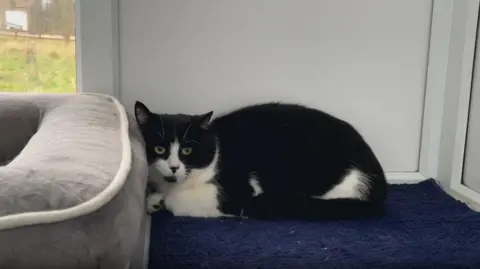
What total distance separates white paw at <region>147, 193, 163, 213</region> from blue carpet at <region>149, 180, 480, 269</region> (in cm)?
2

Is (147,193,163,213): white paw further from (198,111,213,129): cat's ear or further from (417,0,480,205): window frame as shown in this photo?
(417,0,480,205): window frame

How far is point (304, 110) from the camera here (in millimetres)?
1661

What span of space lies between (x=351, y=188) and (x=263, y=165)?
0.77 ft

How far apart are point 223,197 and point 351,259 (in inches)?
15.0

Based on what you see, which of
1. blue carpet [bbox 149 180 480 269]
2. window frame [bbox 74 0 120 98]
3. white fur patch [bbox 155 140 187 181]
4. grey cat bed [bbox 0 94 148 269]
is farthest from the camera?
window frame [bbox 74 0 120 98]

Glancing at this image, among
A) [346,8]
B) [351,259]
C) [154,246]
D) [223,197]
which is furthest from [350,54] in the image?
[154,246]

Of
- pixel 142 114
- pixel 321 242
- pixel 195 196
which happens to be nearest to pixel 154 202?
pixel 195 196

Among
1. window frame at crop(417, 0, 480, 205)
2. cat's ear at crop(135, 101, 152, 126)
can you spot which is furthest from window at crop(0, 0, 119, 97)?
window frame at crop(417, 0, 480, 205)

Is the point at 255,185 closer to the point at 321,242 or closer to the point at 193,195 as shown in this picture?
the point at 193,195

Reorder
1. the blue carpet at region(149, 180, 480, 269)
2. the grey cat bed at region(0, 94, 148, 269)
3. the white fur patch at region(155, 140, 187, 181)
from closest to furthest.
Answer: the grey cat bed at region(0, 94, 148, 269)
the blue carpet at region(149, 180, 480, 269)
the white fur patch at region(155, 140, 187, 181)

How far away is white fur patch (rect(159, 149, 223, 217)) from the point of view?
149 cm

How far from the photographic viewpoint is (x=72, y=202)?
875mm

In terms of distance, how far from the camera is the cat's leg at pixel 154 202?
59.5 inches

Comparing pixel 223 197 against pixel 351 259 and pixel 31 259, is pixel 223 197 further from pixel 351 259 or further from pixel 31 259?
pixel 31 259
